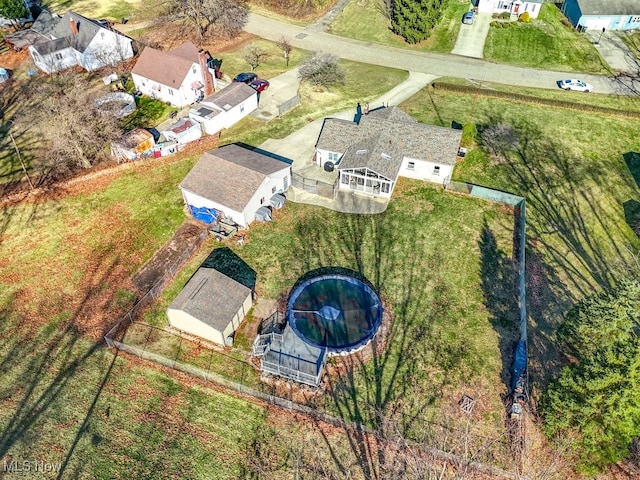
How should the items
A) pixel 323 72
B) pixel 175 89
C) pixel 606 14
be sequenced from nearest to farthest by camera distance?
pixel 175 89, pixel 323 72, pixel 606 14

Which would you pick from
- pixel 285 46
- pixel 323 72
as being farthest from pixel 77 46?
pixel 323 72

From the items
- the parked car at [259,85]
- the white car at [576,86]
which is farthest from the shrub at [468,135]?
the parked car at [259,85]

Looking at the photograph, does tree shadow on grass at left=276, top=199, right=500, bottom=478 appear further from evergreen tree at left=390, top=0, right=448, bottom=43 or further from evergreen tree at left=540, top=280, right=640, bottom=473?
evergreen tree at left=390, top=0, right=448, bottom=43

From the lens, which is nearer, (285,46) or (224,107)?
(224,107)

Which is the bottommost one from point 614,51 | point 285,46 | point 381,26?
point 285,46

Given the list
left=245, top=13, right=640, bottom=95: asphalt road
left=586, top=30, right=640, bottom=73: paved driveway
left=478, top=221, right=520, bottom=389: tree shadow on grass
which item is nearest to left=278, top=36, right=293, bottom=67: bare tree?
left=245, top=13, right=640, bottom=95: asphalt road

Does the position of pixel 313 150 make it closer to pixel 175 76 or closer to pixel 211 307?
pixel 175 76
